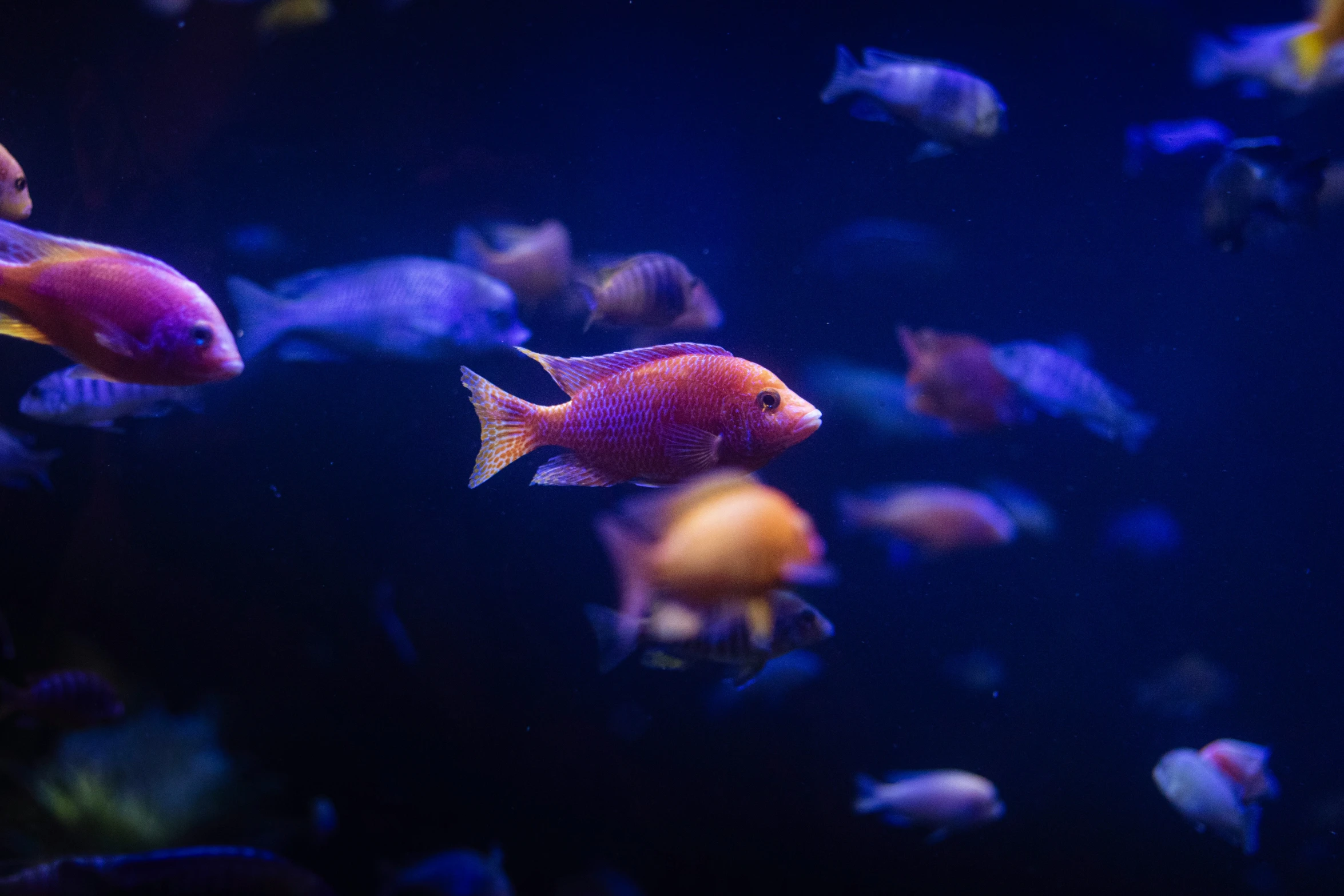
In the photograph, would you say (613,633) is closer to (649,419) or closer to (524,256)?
(649,419)

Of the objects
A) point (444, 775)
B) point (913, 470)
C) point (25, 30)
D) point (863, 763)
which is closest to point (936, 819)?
point (863, 763)

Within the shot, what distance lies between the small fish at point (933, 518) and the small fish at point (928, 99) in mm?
1909

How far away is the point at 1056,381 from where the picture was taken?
3.88m

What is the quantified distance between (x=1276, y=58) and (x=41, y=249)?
597 centimetres

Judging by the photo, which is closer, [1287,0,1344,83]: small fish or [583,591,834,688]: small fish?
[583,591,834,688]: small fish

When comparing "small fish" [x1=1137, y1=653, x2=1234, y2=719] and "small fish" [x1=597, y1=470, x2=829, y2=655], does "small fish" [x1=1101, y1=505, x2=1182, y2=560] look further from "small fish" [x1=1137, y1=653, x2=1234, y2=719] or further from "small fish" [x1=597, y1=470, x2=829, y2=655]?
"small fish" [x1=597, y1=470, x2=829, y2=655]

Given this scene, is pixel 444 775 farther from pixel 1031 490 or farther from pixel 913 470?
pixel 1031 490

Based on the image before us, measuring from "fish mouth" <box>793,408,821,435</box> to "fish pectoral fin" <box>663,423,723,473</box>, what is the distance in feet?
0.58

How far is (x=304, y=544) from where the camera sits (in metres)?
3.84

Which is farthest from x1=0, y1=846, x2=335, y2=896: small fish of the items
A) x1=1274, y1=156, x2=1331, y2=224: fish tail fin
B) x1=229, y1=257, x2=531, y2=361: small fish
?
x1=1274, y1=156, x2=1331, y2=224: fish tail fin

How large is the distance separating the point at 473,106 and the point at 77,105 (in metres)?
2.03

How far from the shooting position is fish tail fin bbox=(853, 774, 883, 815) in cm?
393

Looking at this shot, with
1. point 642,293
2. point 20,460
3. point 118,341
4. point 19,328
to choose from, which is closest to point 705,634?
point 642,293

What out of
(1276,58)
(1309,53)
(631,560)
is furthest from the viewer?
(1276,58)
